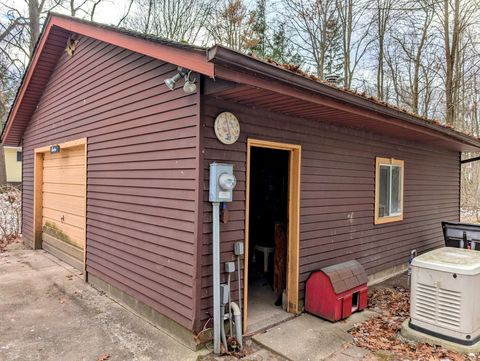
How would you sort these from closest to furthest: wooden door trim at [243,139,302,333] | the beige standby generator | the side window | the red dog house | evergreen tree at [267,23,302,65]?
1. the beige standby generator
2. the red dog house
3. wooden door trim at [243,139,302,333]
4. the side window
5. evergreen tree at [267,23,302,65]

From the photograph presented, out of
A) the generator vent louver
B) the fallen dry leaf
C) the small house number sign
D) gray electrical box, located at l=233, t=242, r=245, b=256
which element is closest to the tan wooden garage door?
the small house number sign

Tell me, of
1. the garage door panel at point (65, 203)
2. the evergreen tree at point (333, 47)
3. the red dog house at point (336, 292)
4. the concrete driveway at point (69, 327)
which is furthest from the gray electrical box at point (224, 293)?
the evergreen tree at point (333, 47)

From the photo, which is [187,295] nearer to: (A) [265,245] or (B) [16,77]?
(A) [265,245]

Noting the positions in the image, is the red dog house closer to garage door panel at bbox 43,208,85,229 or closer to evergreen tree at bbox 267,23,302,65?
garage door panel at bbox 43,208,85,229

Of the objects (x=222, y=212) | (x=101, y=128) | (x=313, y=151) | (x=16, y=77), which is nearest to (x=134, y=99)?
(x=101, y=128)

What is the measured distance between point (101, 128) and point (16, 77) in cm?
1273

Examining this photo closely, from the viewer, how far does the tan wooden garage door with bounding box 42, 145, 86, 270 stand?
6078 mm

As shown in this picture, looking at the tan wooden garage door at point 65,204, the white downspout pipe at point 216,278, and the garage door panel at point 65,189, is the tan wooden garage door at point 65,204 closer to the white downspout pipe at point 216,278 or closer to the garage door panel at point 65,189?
the garage door panel at point 65,189

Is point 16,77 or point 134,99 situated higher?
point 16,77

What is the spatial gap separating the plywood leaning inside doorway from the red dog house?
3.83 metres

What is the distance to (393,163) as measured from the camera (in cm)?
608

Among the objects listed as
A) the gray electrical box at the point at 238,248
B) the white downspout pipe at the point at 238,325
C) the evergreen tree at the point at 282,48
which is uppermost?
the evergreen tree at the point at 282,48

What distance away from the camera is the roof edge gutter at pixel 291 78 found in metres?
2.52

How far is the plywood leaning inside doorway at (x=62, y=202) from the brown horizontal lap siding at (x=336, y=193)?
3262 millimetres
